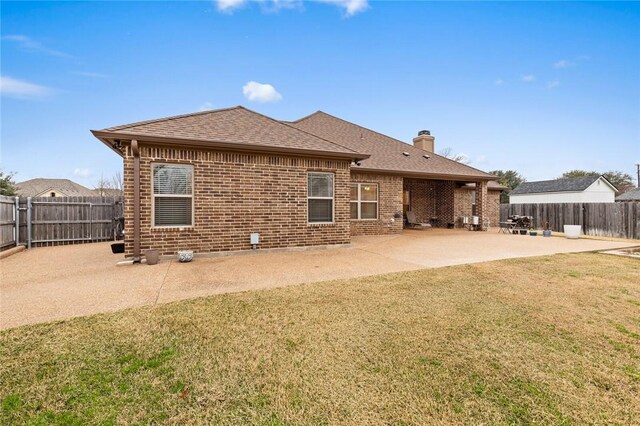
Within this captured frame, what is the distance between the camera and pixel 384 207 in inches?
535

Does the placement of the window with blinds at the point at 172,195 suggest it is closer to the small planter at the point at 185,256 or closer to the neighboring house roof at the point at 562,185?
the small planter at the point at 185,256

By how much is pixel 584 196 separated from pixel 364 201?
29.2 metres

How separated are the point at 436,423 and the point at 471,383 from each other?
2.17 feet

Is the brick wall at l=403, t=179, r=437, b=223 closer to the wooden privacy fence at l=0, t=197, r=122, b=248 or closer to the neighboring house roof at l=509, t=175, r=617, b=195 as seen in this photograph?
the wooden privacy fence at l=0, t=197, r=122, b=248

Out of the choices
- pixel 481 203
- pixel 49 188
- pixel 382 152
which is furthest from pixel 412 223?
pixel 49 188

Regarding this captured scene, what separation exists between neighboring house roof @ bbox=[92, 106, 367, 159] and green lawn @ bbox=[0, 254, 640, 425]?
4681mm

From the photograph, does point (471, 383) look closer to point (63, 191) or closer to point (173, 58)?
point (173, 58)

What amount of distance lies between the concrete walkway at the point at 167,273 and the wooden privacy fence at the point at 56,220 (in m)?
1.42

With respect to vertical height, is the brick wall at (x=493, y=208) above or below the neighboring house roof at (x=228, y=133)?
below

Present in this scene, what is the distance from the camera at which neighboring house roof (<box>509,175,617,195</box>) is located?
29.4m

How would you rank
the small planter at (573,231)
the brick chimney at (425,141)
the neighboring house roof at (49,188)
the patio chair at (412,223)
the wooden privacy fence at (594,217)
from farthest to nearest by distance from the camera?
1. the neighboring house roof at (49,188)
2. the brick chimney at (425,141)
3. the patio chair at (412,223)
4. the wooden privacy fence at (594,217)
5. the small planter at (573,231)

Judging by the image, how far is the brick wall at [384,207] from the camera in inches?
517

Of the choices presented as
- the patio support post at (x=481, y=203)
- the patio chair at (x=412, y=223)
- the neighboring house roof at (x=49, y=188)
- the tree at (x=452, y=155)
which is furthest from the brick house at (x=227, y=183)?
the neighboring house roof at (x=49, y=188)

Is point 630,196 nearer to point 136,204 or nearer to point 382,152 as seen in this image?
point 382,152
